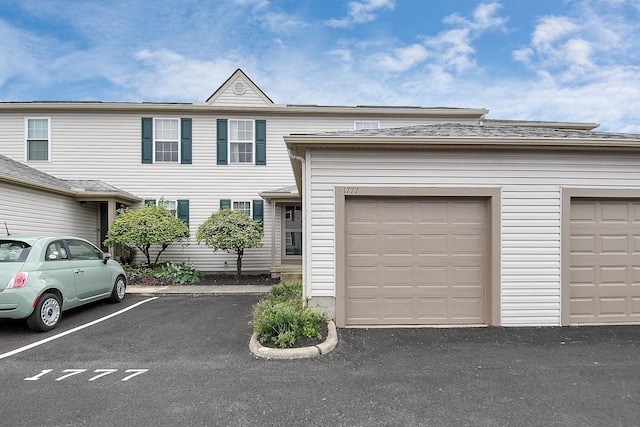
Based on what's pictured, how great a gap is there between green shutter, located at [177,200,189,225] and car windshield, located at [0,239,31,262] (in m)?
6.24

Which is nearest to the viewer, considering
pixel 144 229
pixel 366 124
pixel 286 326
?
pixel 286 326

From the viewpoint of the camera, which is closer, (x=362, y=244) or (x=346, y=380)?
(x=346, y=380)

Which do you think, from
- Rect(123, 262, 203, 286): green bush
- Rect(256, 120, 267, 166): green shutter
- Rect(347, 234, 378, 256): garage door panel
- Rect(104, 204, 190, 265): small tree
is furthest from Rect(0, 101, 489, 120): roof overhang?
Rect(347, 234, 378, 256): garage door panel

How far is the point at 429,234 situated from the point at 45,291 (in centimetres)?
661

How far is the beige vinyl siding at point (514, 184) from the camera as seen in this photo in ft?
18.6

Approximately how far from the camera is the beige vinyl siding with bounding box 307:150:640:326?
5676 mm

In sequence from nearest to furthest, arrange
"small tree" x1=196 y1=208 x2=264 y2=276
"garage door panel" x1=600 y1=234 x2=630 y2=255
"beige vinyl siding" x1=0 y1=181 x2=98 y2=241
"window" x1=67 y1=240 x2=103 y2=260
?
"garage door panel" x1=600 y1=234 x2=630 y2=255 < "window" x1=67 y1=240 x2=103 y2=260 < "beige vinyl siding" x1=0 y1=181 x2=98 y2=241 < "small tree" x1=196 y1=208 x2=264 y2=276

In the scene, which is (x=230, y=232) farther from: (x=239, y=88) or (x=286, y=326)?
(x=286, y=326)

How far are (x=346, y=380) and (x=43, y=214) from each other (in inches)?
420

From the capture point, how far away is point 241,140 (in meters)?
12.2

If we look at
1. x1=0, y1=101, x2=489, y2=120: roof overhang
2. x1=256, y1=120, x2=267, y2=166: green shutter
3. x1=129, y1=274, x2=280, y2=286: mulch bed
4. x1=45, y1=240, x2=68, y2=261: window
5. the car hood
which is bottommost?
x1=129, y1=274, x2=280, y2=286: mulch bed

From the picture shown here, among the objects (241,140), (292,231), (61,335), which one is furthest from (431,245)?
(241,140)

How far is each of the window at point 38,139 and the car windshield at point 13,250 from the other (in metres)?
8.24

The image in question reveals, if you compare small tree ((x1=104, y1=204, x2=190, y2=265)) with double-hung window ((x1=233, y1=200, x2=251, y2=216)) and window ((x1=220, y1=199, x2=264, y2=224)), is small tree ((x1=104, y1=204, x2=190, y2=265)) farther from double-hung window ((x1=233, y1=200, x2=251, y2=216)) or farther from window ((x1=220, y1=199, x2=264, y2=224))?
double-hung window ((x1=233, y1=200, x2=251, y2=216))
